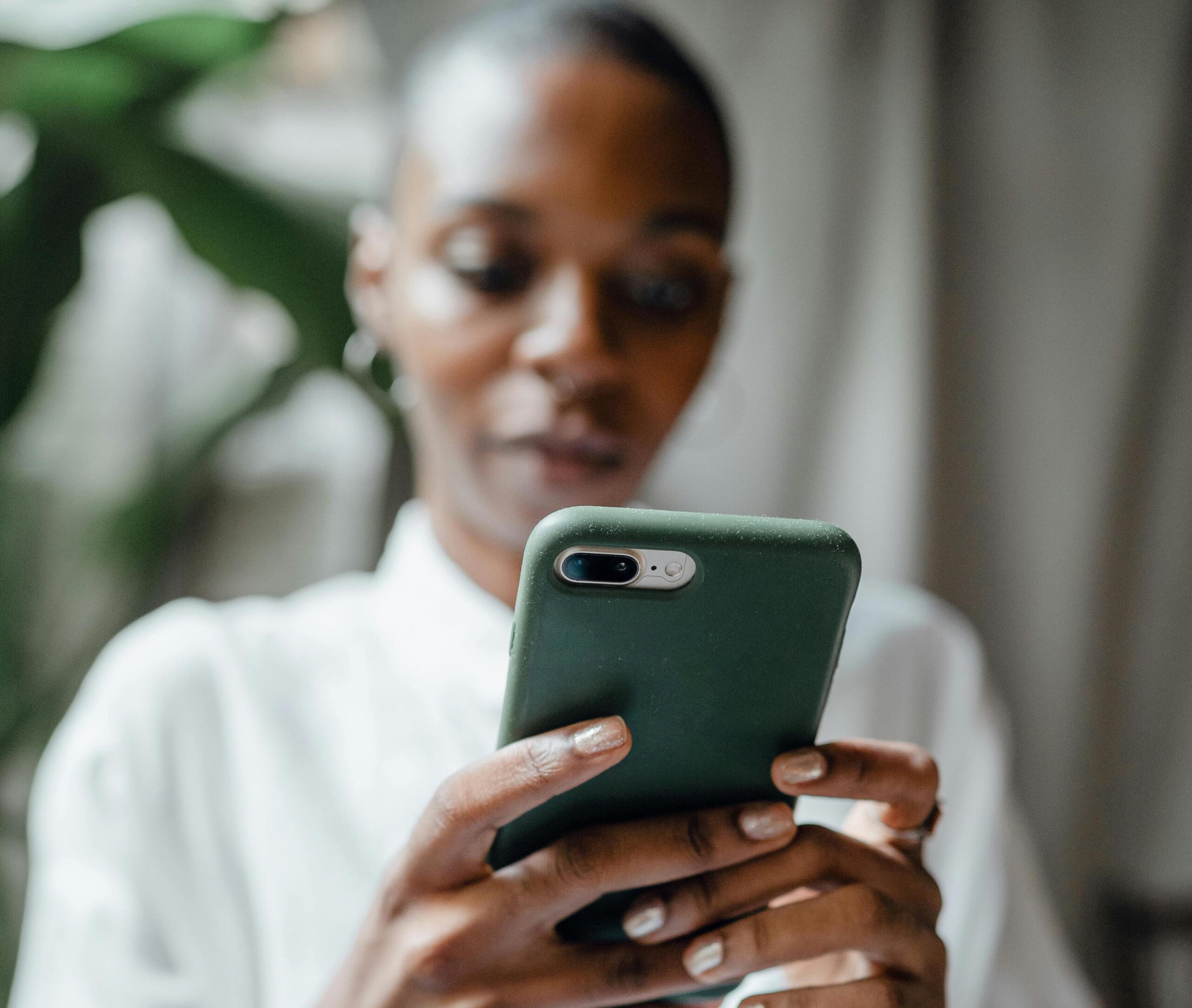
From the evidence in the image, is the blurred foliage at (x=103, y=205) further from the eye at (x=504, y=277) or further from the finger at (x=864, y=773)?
the finger at (x=864, y=773)

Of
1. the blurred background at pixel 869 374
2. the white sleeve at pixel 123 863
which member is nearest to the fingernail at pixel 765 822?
the white sleeve at pixel 123 863

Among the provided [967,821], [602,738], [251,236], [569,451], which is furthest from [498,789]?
[251,236]

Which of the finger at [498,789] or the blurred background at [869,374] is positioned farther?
the blurred background at [869,374]

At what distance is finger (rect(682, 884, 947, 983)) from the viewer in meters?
0.24

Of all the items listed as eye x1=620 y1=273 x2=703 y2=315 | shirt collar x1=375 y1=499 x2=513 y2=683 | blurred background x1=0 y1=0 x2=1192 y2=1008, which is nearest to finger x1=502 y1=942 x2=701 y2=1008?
shirt collar x1=375 y1=499 x2=513 y2=683

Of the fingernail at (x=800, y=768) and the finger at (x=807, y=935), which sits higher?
the fingernail at (x=800, y=768)

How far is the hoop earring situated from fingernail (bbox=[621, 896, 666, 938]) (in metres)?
0.23

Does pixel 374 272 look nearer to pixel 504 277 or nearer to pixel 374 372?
pixel 374 372

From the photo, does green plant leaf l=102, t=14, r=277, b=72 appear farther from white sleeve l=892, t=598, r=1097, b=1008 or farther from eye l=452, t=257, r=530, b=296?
white sleeve l=892, t=598, r=1097, b=1008

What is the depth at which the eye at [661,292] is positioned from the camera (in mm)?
335

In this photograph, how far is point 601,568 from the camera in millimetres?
198

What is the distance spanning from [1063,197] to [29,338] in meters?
0.62

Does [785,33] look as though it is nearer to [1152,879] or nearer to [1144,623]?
[1144,623]

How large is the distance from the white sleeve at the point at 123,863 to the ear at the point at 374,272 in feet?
0.55
